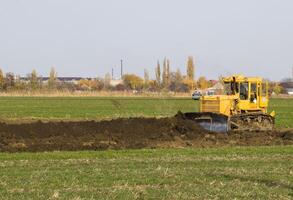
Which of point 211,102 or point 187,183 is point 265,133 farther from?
point 187,183

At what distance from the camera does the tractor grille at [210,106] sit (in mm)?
30141

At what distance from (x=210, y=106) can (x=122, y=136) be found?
6.95 metres

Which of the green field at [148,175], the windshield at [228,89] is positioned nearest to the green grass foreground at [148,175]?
the green field at [148,175]

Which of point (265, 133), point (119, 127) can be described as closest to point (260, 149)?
point (265, 133)

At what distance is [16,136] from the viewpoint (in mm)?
24984

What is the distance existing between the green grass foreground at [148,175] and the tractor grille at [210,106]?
10831mm

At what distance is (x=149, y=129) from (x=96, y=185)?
1522 centimetres

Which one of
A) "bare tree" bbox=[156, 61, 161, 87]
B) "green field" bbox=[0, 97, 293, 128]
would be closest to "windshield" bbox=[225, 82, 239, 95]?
"green field" bbox=[0, 97, 293, 128]

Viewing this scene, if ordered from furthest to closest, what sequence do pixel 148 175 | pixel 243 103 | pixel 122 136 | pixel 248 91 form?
pixel 248 91, pixel 243 103, pixel 122 136, pixel 148 175

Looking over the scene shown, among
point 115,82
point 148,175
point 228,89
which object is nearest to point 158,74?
point 115,82

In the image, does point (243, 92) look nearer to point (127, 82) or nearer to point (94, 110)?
point (94, 110)

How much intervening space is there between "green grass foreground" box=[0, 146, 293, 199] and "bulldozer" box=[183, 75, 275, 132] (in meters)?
10.6

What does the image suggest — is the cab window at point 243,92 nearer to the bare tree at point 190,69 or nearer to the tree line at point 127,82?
the tree line at point 127,82

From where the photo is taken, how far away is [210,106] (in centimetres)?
3059
